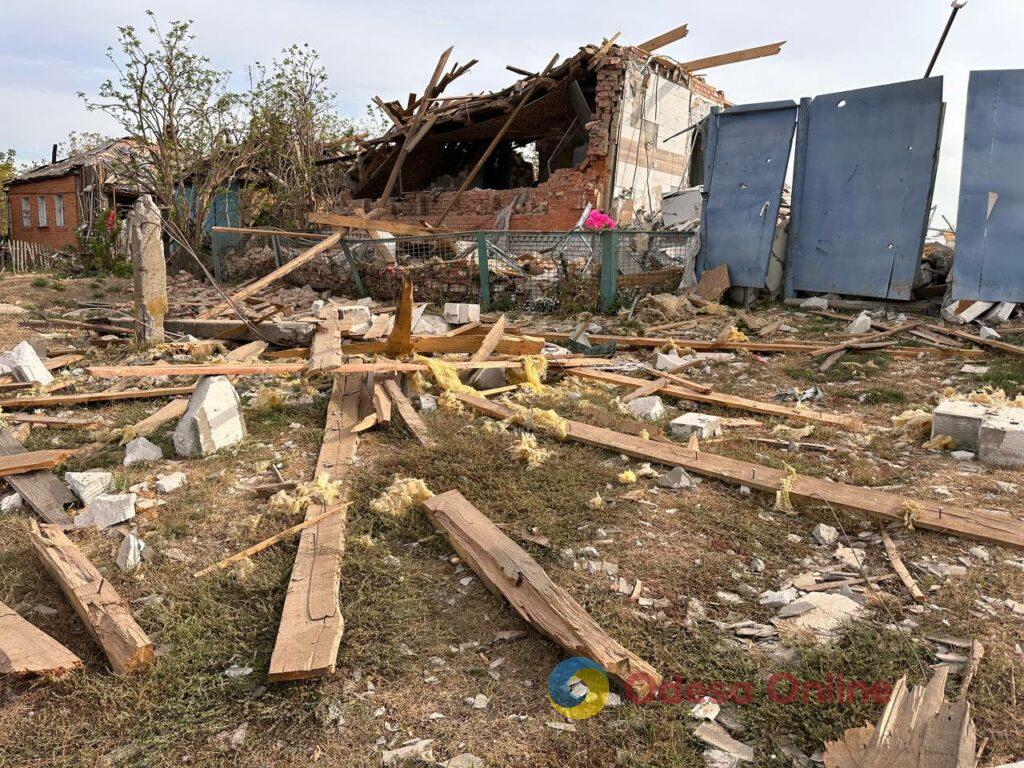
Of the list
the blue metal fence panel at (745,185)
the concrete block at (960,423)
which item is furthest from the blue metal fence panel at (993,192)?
the concrete block at (960,423)

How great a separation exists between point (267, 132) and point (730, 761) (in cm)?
1946

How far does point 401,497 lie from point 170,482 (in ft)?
4.76

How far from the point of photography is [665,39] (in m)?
14.2

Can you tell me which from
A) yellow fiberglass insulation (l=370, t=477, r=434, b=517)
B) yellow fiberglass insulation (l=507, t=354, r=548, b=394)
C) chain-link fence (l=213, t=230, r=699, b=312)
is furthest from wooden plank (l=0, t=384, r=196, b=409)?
chain-link fence (l=213, t=230, r=699, b=312)

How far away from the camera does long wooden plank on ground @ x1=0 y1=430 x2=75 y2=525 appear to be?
3701 mm

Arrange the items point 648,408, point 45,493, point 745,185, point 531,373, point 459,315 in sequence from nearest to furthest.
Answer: point 45,493, point 648,408, point 531,373, point 459,315, point 745,185

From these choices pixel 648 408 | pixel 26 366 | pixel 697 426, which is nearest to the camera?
pixel 697 426

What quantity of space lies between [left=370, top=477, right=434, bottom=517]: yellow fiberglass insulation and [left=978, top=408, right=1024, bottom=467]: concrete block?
131 inches

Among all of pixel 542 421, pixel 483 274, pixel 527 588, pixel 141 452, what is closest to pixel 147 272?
pixel 141 452

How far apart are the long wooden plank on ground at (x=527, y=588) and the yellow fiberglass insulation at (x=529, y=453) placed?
0.76m

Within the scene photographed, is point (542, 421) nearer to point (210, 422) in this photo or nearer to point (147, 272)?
point (210, 422)

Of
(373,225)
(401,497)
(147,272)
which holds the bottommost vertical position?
(401,497)

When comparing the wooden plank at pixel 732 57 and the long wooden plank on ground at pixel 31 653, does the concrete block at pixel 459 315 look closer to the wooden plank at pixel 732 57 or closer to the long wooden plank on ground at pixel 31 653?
the long wooden plank on ground at pixel 31 653

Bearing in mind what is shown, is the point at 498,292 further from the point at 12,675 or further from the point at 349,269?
the point at 12,675
